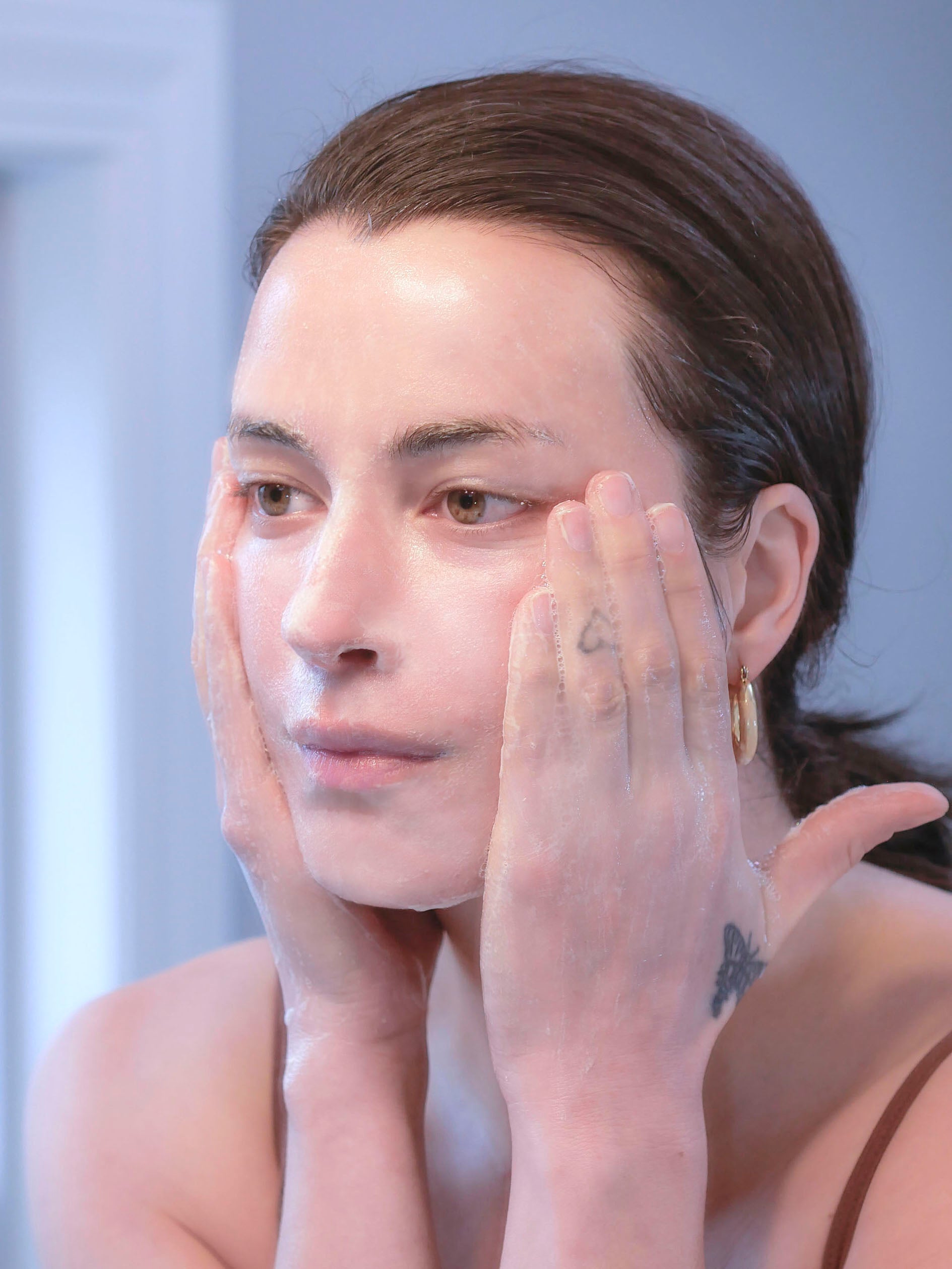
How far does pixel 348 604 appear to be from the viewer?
69cm

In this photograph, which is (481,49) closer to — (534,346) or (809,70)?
(809,70)

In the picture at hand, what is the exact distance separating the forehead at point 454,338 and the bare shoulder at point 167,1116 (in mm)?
539

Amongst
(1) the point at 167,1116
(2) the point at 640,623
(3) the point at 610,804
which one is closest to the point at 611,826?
(3) the point at 610,804

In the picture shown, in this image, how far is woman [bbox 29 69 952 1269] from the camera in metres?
0.70

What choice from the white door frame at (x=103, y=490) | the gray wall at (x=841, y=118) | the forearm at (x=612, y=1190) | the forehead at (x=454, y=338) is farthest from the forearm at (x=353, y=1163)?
the gray wall at (x=841, y=118)

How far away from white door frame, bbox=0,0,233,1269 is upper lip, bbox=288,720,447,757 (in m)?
0.68

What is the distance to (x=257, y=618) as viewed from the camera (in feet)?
2.60

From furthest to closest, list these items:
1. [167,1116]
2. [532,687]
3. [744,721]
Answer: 1. [167,1116]
2. [744,721]
3. [532,687]

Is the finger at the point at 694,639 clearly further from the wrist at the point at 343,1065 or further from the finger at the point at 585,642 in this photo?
the wrist at the point at 343,1065

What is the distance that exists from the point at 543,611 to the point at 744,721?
0.60ft

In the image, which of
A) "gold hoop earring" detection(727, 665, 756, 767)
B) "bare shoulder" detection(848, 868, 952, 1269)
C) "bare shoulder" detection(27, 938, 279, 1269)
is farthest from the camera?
"bare shoulder" detection(27, 938, 279, 1269)

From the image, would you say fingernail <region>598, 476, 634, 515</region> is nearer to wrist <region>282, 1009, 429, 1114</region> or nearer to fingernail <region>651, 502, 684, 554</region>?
fingernail <region>651, 502, 684, 554</region>

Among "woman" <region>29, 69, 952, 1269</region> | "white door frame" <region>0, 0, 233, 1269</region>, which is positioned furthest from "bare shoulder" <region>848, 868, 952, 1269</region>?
"white door frame" <region>0, 0, 233, 1269</region>

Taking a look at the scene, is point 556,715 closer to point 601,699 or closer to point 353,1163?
point 601,699
